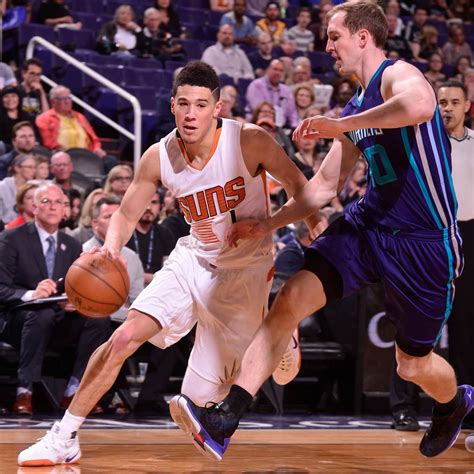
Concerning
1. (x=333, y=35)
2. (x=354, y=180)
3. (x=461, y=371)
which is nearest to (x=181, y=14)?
(x=354, y=180)

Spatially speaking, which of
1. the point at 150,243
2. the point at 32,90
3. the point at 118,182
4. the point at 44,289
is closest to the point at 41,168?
the point at 118,182

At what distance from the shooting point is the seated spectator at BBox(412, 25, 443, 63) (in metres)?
14.7

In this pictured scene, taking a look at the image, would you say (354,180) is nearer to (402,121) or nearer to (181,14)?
→ (181,14)

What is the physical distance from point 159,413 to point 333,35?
3.50m

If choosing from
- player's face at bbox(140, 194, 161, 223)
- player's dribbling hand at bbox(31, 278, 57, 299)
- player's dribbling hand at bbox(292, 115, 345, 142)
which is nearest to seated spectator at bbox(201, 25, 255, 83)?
player's face at bbox(140, 194, 161, 223)

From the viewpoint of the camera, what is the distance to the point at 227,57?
12477mm

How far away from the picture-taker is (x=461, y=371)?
6.27 m

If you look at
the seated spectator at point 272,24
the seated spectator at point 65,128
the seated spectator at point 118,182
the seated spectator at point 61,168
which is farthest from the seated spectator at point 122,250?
the seated spectator at point 272,24

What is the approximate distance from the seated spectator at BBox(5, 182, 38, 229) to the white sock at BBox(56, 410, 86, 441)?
307 centimetres

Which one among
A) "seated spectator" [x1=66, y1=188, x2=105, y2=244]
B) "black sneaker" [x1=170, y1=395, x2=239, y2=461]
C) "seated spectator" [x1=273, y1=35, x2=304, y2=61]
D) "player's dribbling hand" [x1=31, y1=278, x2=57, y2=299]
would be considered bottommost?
"black sneaker" [x1=170, y1=395, x2=239, y2=461]

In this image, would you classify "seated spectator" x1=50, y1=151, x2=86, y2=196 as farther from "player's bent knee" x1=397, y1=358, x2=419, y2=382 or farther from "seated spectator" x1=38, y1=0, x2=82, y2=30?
"player's bent knee" x1=397, y1=358, x2=419, y2=382

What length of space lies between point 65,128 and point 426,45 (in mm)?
6642

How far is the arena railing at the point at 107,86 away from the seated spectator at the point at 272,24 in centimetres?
338

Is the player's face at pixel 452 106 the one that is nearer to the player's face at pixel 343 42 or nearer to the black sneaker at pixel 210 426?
the player's face at pixel 343 42
